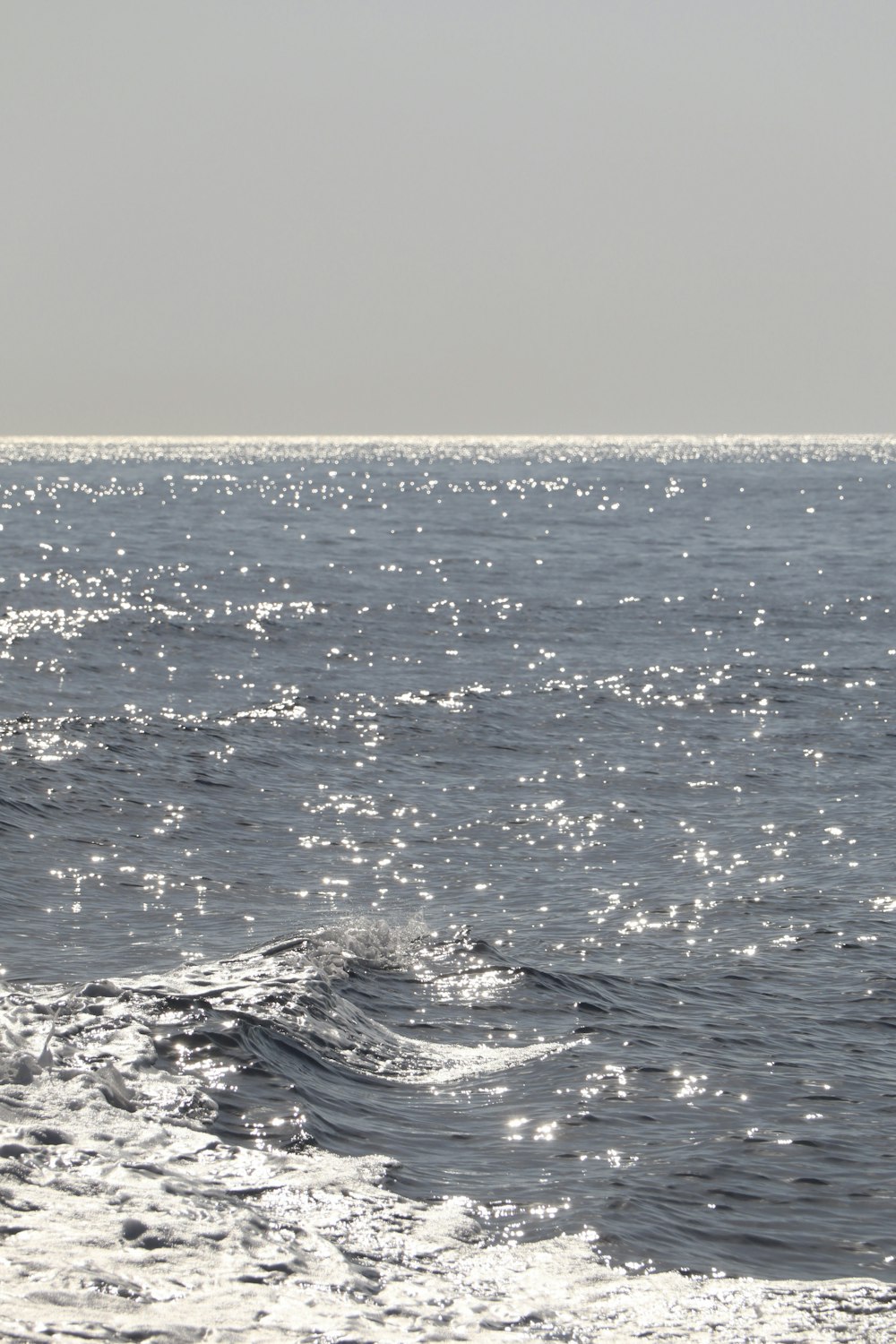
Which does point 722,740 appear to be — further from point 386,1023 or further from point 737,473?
point 737,473

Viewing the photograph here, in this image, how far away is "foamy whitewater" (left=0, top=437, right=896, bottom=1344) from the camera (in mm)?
11336

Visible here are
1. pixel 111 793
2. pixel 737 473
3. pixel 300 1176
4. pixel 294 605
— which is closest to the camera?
pixel 300 1176

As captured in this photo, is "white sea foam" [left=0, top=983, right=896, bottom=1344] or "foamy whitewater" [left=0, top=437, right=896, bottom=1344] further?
"foamy whitewater" [left=0, top=437, right=896, bottom=1344]

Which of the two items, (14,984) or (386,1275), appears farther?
(14,984)

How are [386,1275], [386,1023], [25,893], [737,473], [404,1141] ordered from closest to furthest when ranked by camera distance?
[386,1275] < [404,1141] < [386,1023] < [25,893] < [737,473]

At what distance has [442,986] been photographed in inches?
723

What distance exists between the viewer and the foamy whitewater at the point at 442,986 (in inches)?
446

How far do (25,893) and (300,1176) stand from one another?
10181mm

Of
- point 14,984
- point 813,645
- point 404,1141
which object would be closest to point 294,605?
point 813,645

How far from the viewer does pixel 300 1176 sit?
1280cm

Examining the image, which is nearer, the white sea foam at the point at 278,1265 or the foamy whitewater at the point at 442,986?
the white sea foam at the point at 278,1265

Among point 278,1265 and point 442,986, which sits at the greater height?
point 442,986

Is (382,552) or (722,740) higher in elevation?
(382,552)

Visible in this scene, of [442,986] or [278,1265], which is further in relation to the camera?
[442,986]
